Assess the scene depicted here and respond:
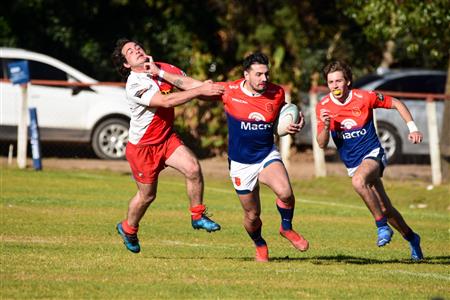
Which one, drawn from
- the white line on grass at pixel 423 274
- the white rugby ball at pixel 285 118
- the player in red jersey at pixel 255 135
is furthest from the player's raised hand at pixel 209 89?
the white line on grass at pixel 423 274

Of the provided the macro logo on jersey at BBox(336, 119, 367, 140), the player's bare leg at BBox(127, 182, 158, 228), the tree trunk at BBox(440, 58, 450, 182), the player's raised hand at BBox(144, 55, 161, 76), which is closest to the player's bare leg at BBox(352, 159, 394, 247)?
the macro logo on jersey at BBox(336, 119, 367, 140)

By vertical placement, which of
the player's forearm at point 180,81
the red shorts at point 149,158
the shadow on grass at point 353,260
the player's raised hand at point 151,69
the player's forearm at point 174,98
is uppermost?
the player's raised hand at point 151,69

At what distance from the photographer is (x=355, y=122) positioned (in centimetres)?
1230

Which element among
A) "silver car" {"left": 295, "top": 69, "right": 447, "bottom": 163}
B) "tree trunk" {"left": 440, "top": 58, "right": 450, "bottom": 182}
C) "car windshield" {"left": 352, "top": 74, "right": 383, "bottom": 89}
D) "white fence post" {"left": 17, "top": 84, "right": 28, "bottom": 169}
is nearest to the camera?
"tree trunk" {"left": 440, "top": 58, "right": 450, "bottom": 182}

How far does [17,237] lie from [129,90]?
2.82m

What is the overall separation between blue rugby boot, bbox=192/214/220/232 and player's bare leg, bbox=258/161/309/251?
0.66m

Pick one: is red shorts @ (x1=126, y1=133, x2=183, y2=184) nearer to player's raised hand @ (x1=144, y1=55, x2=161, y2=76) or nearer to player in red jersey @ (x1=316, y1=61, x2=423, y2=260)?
player's raised hand @ (x1=144, y1=55, x2=161, y2=76)

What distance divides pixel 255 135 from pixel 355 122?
4.66 ft

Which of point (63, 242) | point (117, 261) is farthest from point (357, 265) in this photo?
point (63, 242)

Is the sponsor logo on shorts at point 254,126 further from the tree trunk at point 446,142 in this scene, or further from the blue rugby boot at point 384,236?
the tree trunk at point 446,142

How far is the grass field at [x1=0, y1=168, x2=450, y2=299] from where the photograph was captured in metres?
9.76

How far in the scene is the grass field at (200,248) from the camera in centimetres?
976

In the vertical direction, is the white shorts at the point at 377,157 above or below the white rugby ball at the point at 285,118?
below

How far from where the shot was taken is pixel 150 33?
30.2 meters
